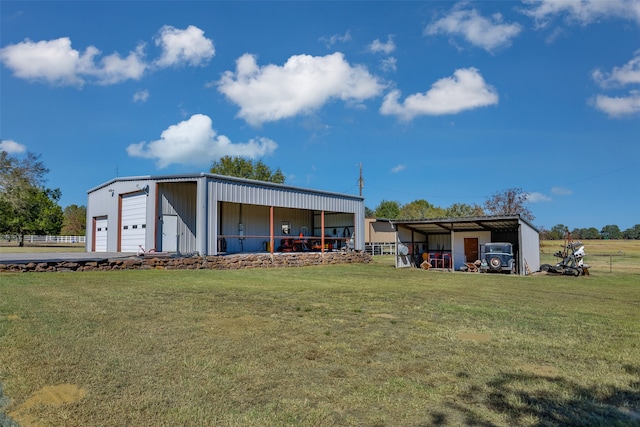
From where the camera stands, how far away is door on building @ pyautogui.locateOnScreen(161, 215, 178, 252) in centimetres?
2073

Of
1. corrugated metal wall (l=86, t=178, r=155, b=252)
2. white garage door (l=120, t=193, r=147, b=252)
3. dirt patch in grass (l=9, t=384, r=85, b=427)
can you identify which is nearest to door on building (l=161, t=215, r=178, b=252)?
corrugated metal wall (l=86, t=178, r=155, b=252)

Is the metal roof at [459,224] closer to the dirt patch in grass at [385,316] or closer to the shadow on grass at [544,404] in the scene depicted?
the dirt patch in grass at [385,316]

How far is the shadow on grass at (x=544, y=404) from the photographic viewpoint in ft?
10.6

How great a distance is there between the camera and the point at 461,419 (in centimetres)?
325

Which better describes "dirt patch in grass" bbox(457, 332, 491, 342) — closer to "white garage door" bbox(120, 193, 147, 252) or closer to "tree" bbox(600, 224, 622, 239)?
"white garage door" bbox(120, 193, 147, 252)

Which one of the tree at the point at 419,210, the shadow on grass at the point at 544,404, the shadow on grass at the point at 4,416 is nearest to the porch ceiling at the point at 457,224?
the shadow on grass at the point at 544,404

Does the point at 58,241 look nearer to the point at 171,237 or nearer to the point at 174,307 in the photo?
the point at 171,237

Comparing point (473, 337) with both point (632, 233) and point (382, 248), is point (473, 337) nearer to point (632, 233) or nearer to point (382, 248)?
point (382, 248)

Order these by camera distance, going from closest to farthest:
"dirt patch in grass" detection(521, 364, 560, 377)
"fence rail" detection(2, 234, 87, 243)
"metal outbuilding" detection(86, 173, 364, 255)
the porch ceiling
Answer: "dirt patch in grass" detection(521, 364, 560, 377)
"metal outbuilding" detection(86, 173, 364, 255)
the porch ceiling
"fence rail" detection(2, 234, 87, 243)

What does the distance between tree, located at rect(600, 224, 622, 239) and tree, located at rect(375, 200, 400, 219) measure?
136ft

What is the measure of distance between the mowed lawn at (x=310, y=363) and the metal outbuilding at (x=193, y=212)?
428 inches

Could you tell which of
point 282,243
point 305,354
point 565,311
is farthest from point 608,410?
point 282,243

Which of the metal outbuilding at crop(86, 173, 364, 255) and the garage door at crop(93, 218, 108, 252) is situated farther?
the garage door at crop(93, 218, 108, 252)

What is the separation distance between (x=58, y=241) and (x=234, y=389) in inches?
2463
